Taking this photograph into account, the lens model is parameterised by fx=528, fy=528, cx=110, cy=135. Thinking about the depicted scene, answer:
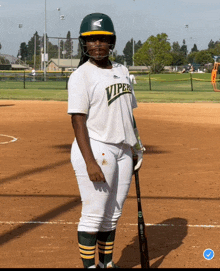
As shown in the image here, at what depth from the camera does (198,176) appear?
30.7 feet

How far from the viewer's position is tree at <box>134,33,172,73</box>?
392ft

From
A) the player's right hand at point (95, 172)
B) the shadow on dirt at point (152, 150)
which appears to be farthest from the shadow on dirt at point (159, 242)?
the shadow on dirt at point (152, 150)

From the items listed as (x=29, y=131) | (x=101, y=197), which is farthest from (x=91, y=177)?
(x=29, y=131)

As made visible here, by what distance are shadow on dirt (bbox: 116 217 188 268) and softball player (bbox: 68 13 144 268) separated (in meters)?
1.01

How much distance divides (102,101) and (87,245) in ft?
3.72

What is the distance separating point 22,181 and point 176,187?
2549 millimetres

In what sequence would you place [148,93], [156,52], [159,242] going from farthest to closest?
[156,52] < [148,93] < [159,242]

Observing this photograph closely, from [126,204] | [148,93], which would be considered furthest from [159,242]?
[148,93]

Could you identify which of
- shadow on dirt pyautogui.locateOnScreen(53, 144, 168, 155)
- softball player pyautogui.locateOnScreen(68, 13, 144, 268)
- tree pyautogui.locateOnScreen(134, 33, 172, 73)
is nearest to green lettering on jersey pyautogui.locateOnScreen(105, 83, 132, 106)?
softball player pyautogui.locateOnScreen(68, 13, 144, 268)

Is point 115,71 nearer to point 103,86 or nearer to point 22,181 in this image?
point 103,86

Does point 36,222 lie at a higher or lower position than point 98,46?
lower

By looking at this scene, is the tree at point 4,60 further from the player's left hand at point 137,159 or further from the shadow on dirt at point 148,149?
the player's left hand at point 137,159

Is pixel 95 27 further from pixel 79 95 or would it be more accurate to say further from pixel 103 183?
pixel 103 183

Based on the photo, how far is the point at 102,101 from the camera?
12.5 ft
